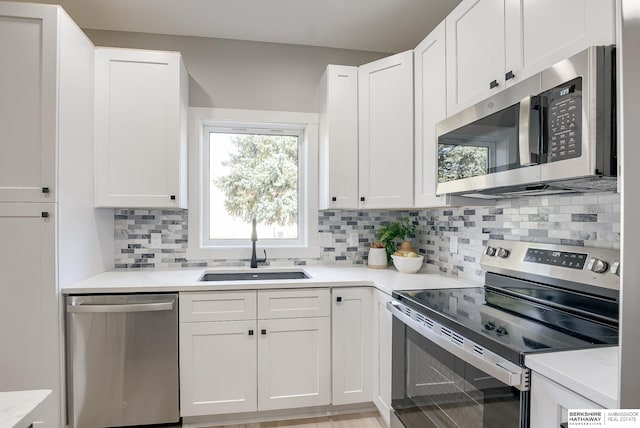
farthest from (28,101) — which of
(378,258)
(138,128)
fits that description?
(378,258)

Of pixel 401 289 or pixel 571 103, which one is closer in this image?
pixel 571 103

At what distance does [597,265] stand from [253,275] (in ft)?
6.53

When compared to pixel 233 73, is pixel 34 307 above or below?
below

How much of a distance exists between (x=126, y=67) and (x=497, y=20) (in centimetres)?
212

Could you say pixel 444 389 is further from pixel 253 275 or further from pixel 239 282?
pixel 253 275

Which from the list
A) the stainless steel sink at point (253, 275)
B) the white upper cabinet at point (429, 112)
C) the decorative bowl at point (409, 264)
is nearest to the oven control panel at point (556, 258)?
the white upper cabinet at point (429, 112)

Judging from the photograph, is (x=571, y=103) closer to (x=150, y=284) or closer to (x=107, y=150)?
(x=150, y=284)

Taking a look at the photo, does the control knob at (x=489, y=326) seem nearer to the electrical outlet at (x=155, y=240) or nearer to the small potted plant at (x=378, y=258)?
the small potted plant at (x=378, y=258)

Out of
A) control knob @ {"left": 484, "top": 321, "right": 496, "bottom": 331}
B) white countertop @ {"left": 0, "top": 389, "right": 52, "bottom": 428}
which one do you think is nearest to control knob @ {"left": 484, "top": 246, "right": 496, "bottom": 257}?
control knob @ {"left": 484, "top": 321, "right": 496, "bottom": 331}

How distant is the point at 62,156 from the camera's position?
189 centimetres

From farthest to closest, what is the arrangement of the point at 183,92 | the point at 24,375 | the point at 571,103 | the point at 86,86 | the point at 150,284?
the point at 183,92 → the point at 86,86 → the point at 150,284 → the point at 24,375 → the point at 571,103

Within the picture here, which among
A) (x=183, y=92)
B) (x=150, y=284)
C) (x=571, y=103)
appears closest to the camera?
(x=571, y=103)

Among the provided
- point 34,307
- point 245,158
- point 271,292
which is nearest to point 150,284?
point 34,307

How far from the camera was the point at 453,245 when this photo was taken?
7.63 feet
